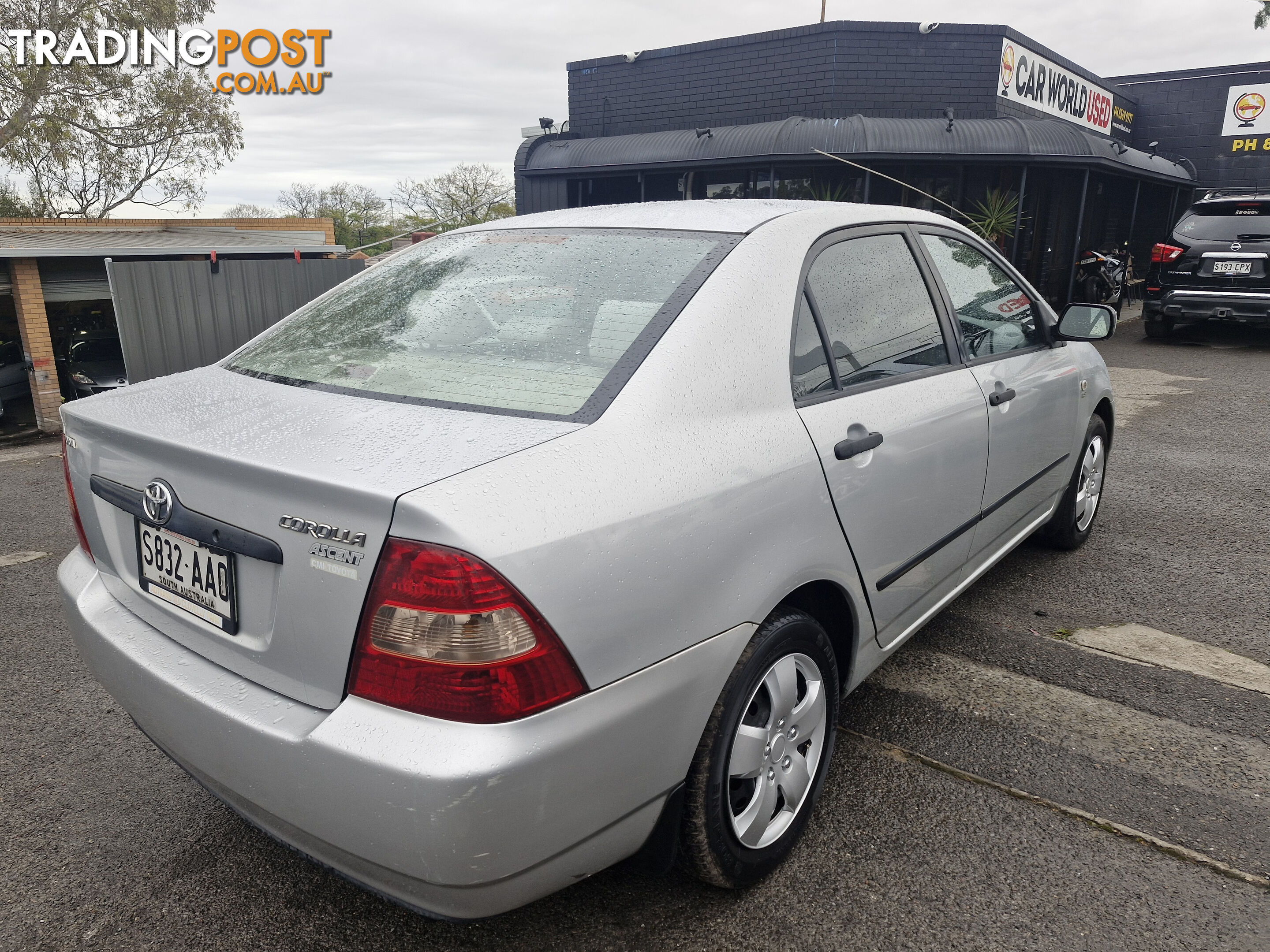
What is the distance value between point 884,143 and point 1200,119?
456 inches

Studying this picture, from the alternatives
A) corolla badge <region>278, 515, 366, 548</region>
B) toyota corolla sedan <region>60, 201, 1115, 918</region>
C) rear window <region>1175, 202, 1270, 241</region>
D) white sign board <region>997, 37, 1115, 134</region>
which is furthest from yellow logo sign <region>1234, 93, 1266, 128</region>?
corolla badge <region>278, 515, 366, 548</region>

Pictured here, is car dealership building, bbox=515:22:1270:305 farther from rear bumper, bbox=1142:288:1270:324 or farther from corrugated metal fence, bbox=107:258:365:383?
corrugated metal fence, bbox=107:258:365:383

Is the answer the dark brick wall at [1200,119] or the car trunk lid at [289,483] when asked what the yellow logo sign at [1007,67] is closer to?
the dark brick wall at [1200,119]

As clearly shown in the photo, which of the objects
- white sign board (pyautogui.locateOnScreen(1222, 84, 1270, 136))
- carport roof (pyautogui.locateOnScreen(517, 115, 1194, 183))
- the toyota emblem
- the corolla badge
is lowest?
the toyota emblem

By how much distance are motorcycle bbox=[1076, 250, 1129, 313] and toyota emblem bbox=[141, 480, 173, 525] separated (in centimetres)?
1485


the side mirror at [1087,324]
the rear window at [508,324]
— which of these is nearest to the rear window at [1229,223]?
the side mirror at [1087,324]

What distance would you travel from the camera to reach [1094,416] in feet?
14.0

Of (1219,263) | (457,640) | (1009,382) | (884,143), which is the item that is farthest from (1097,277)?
(457,640)

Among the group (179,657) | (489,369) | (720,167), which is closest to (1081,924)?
(489,369)

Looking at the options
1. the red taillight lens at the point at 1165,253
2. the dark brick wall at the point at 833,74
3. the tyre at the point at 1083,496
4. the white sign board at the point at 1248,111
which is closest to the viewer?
the tyre at the point at 1083,496

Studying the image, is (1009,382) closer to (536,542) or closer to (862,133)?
(536,542)

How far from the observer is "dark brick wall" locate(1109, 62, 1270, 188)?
19.4 meters

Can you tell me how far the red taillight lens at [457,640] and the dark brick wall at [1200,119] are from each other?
23.2m

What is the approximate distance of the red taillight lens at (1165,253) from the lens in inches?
445
